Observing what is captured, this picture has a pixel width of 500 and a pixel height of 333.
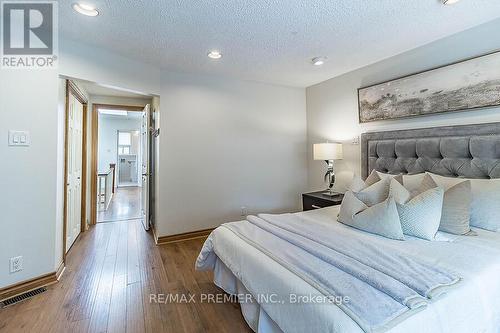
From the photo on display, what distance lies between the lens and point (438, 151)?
2293 mm

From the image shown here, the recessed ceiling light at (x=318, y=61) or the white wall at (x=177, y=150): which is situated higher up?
the recessed ceiling light at (x=318, y=61)

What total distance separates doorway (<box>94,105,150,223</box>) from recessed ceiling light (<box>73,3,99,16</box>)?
3913 millimetres

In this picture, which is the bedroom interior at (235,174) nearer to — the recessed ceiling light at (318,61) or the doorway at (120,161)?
the recessed ceiling light at (318,61)

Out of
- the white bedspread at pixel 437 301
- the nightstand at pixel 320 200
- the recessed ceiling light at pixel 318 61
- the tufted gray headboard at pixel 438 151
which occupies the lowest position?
the white bedspread at pixel 437 301

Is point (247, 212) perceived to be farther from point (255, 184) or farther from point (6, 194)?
point (6, 194)

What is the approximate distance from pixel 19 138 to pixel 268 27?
2326 millimetres

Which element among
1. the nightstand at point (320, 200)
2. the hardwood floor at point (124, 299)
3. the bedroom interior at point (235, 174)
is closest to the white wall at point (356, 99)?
the bedroom interior at point (235, 174)

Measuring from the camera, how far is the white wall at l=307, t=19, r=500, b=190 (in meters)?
2.13

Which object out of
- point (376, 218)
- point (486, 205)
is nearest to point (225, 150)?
point (376, 218)

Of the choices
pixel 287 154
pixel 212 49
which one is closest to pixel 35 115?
pixel 212 49

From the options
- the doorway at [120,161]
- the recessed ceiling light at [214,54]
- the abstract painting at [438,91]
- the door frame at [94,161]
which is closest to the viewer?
the abstract painting at [438,91]

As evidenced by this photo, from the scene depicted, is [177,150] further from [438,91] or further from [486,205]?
[486,205]

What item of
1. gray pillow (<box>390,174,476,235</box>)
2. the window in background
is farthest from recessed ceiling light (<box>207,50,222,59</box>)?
the window in background

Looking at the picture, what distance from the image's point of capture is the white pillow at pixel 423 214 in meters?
1.62
